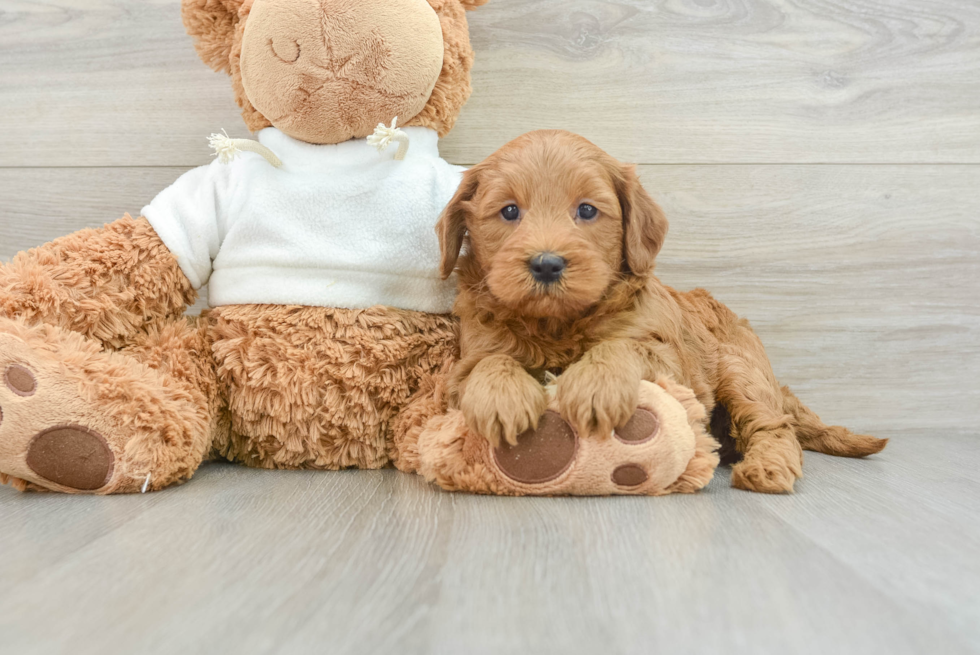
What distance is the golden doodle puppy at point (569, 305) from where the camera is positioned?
4.09ft

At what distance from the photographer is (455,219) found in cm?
150

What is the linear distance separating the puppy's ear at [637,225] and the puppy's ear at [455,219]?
0.30 meters

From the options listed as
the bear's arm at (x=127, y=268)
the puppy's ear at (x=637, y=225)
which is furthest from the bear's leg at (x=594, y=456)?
the bear's arm at (x=127, y=268)

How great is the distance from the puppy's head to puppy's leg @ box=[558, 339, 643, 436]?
0.43ft

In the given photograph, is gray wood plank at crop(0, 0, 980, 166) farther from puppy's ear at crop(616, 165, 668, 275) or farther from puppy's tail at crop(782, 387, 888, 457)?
puppy's tail at crop(782, 387, 888, 457)

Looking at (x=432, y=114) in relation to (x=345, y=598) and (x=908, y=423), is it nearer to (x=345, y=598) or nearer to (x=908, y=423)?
(x=345, y=598)

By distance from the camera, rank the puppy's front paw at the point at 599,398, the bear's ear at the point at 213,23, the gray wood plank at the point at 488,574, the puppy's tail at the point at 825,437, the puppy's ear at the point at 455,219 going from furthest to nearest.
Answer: the puppy's tail at the point at 825,437 < the bear's ear at the point at 213,23 < the puppy's ear at the point at 455,219 < the puppy's front paw at the point at 599,398 < the gray wood plank at the point at 488,574

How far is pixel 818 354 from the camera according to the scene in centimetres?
210

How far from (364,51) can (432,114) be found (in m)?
0.23

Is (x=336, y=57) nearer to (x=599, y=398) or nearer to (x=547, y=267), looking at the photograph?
(x=547, y=267)

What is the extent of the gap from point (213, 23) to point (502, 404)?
1.12 m

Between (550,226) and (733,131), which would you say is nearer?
(550,226)

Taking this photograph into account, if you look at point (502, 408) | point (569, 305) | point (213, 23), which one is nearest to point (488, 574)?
point (502, 408)

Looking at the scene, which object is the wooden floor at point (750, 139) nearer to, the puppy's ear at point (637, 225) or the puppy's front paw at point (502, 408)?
the puppy's ear at point (637, 225)
